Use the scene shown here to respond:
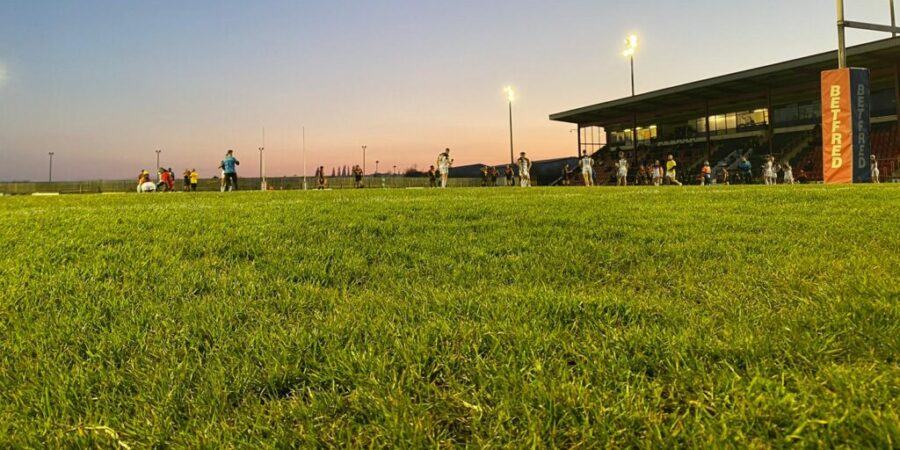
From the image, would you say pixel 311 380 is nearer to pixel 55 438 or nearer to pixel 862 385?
pixel 55 438

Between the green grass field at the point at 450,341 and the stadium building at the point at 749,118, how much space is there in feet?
96.9

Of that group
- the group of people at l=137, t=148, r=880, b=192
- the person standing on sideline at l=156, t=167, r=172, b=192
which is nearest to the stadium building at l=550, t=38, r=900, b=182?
the group of people at l=137, t=148, r=880, b=192

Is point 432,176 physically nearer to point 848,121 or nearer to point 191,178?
point 191,178

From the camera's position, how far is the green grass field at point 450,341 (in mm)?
1787

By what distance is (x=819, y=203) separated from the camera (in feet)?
25.5

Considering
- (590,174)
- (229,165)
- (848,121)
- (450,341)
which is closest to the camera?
(450,341)

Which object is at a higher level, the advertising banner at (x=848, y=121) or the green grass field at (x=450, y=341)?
the advertising banner at (x=848, y=121)

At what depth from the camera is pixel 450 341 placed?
2.48 meters

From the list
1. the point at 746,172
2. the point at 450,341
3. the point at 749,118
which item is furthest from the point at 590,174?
the point at 450,341

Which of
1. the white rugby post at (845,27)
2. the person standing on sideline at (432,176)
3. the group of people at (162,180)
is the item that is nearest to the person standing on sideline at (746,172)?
the white rugby post at (845,27)

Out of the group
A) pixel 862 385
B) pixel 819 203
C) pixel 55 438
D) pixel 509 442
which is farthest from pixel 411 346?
pixel 819 203

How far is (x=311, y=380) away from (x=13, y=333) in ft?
6.35

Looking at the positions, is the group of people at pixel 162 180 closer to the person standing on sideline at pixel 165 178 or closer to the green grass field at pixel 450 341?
the person standing on sideline at pixel 165 178

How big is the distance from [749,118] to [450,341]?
163 feet
